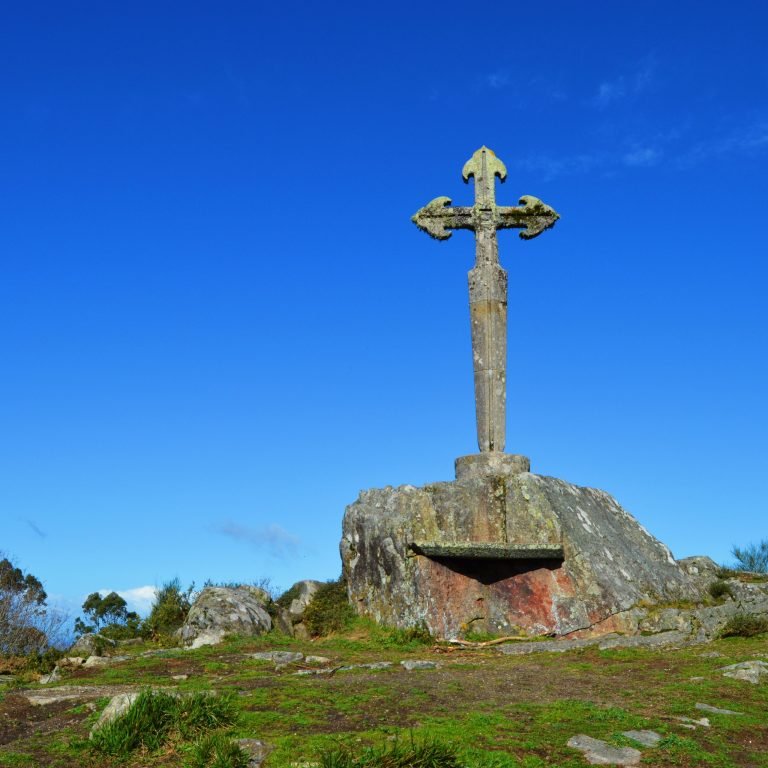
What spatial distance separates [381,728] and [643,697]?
3.10 m

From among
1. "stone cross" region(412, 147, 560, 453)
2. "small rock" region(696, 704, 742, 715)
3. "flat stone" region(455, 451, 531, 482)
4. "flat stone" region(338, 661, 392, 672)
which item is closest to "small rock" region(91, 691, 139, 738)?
"flat stone" region(338, 661, 392, 672)

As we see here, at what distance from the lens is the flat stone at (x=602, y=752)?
23.1 feet

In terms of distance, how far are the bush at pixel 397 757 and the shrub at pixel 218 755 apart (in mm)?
660

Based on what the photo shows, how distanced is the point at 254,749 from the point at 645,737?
331 cm

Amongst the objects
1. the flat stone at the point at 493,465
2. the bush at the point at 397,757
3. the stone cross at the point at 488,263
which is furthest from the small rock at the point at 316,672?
the stone cross at the point at 488,263

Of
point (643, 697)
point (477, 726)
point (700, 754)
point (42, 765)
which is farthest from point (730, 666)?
point (42, 765)

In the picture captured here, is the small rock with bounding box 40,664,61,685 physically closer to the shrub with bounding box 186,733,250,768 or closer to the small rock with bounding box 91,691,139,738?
the small rock with bounding box 91,691,139,738

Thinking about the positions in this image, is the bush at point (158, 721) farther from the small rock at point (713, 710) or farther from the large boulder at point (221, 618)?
the large boulder at point (221, 618)

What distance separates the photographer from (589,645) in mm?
12469

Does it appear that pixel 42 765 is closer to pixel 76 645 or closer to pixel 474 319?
pixel 76 645

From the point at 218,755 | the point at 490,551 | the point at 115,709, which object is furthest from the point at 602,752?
the point at 490,551

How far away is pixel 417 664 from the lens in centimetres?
1114

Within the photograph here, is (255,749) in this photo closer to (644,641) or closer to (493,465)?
(644,641)

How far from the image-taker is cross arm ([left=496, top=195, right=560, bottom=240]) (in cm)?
1756
